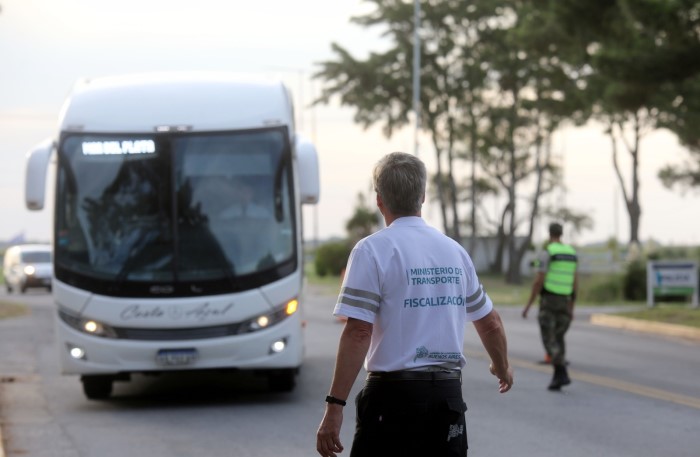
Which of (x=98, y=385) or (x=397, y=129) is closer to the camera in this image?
(x=98, y=385)

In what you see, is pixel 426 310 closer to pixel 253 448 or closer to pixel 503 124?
pixel 253 448

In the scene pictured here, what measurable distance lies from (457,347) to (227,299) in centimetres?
773

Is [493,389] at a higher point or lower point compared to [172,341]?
lower

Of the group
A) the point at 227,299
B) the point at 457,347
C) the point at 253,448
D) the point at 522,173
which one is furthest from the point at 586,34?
the point at 522,173

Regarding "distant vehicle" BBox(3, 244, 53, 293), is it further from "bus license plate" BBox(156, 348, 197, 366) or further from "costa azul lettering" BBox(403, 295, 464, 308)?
"costa azul lettering" BBox(403, 295, 464, 308)

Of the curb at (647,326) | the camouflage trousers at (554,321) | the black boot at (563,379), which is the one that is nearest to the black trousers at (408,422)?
the black boot at (563,379)

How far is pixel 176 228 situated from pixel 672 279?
20.6m

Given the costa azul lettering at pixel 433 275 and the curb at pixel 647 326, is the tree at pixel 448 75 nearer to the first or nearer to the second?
the curb at pixel 647 326

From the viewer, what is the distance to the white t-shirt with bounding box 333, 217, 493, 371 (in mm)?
5027

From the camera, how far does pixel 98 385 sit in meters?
13.6

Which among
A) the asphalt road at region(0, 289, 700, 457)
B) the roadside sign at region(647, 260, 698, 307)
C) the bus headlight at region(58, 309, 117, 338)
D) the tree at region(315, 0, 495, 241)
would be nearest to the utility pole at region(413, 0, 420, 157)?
the tree at region(315, 0, 495, 241)

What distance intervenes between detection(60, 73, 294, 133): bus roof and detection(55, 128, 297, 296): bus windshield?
4.3 inches

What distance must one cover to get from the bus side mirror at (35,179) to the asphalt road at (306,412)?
2.07 meters

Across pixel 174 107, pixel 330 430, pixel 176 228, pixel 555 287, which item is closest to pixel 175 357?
pixel 176 228
